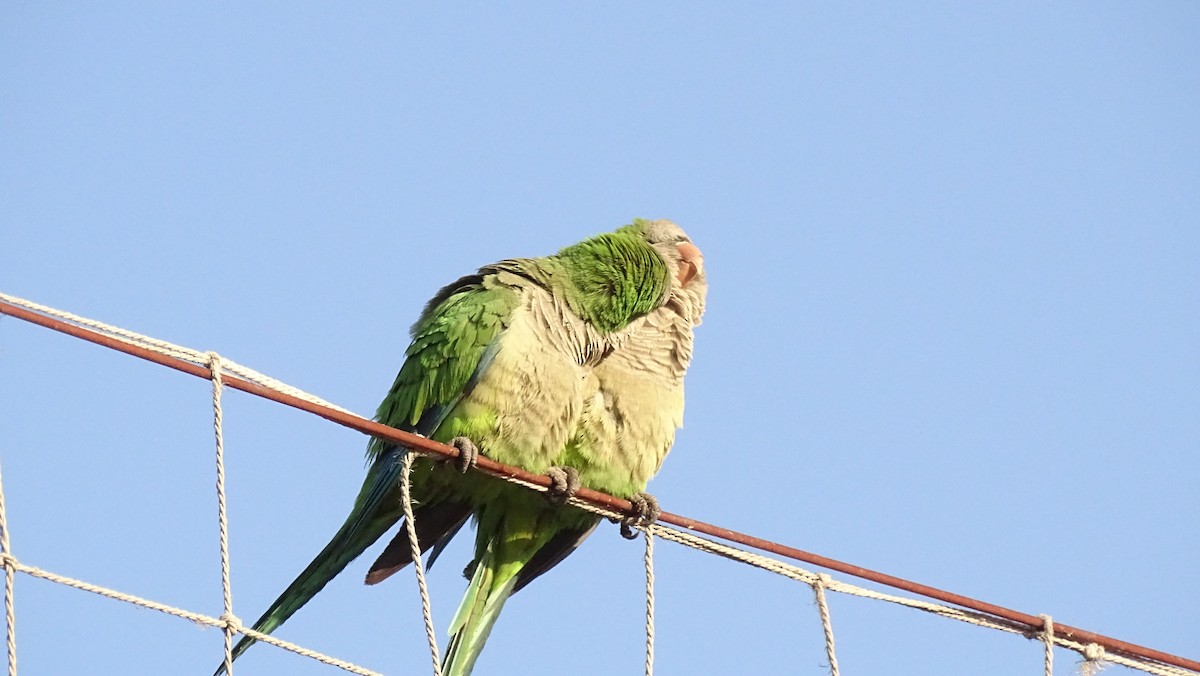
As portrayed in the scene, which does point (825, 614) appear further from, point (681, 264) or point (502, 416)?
point (681, 264)

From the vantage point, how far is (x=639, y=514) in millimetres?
5469

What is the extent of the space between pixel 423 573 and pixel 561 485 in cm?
121

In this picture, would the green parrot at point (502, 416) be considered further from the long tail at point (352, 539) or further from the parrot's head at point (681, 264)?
the parrot's head at point (681, 264)

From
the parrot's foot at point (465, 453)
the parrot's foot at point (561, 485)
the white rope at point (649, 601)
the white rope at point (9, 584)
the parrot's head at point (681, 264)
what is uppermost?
the parrot's head at point (681, 264)

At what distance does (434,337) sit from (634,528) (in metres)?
1.23

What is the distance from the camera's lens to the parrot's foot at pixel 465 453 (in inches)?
208

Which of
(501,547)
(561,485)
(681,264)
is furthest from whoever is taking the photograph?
(681,264)

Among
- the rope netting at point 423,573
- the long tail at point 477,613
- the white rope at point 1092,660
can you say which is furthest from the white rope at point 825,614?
the long tail at point 477,613

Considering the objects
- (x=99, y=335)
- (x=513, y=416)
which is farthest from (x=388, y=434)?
(x=513, y=416)

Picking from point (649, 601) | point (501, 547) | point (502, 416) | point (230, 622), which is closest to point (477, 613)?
point (501, 547)

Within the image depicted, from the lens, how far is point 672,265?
Result: 6.67m

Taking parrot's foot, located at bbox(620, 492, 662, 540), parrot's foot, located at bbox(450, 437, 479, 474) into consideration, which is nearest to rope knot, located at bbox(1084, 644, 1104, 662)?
parrot's foot, located at bbox(620, 492, 662, 540)

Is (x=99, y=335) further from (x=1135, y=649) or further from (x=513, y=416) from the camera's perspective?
(x=1135, y=649)

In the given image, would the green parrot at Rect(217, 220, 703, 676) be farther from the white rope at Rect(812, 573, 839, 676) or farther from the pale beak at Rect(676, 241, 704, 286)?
the white rope at Rect(812, 573, 839, 676)
